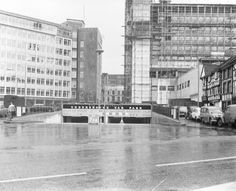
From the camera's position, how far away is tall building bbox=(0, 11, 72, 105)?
3792 inches

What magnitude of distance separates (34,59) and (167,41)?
36.5 metres

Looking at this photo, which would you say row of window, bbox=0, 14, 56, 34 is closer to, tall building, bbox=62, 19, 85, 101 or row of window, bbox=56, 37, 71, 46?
row of window, bbox=56, 37, 71, 46

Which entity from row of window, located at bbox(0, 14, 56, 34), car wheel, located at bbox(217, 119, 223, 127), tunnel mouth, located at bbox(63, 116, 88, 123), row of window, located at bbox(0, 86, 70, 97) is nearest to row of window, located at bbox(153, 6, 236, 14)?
row of window, located at bbox(0, 14, 56, 34)

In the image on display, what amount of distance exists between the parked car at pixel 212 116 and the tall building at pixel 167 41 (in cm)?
5355

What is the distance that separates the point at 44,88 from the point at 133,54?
28.5 metres

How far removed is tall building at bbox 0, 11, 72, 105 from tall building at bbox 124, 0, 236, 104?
72.5 ft

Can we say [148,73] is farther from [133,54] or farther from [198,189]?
[198,189]

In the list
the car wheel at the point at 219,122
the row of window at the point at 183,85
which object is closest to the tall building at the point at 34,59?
the row of window at the point at 183,85

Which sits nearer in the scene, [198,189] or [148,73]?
[198,189]

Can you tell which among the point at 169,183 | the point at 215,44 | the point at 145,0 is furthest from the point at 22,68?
the point at 169,183

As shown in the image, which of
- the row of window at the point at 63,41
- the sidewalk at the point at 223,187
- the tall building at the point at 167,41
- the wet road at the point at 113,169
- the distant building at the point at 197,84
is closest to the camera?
the sidewalk at the point at 223,187

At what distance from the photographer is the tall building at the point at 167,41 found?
300 ft

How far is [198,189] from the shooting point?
22.6 feet

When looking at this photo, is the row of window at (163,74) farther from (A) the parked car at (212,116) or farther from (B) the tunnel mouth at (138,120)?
(A) the parked car at (212,116)
